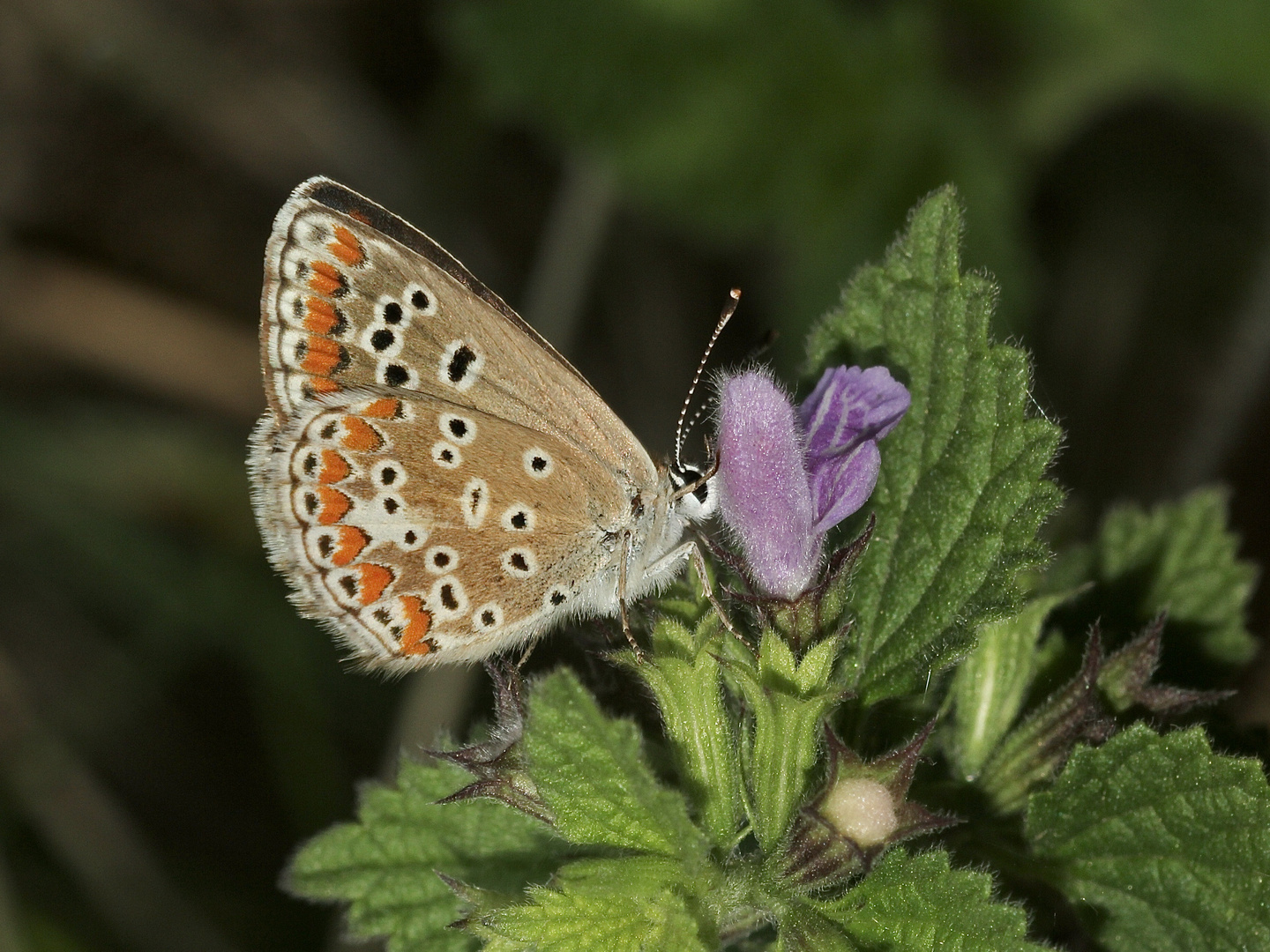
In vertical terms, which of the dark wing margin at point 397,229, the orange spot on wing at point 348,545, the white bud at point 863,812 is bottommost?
the white bud at point 863,812

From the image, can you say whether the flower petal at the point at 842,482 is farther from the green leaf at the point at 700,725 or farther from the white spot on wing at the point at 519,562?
the white spot on wing at the point at 519,562

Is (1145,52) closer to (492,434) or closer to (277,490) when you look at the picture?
(492,434)

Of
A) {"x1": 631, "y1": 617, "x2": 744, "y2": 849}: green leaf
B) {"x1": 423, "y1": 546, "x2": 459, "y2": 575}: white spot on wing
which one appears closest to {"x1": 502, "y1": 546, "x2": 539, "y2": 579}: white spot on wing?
{"x1": 423, "y1": 546, "x2": 459, "y2": 575}: white spot on wing

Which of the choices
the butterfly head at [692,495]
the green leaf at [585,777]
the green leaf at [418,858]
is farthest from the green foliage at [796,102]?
the green leaf at [585,777]

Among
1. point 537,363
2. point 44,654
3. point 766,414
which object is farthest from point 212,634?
point 766,414

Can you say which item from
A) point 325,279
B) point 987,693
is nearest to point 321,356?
point 325,279
